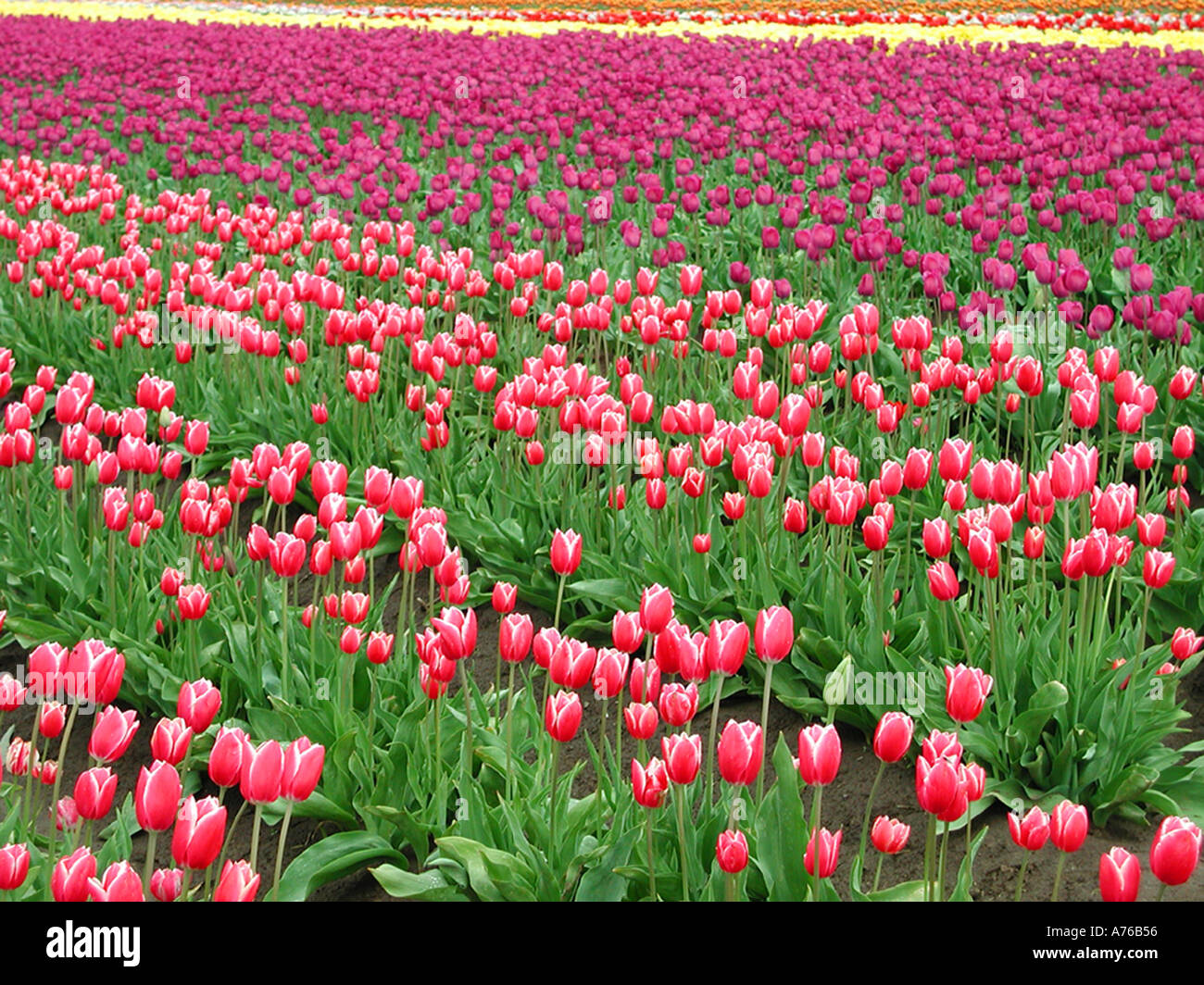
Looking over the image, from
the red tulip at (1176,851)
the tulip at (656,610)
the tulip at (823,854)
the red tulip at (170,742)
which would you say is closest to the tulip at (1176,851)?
the red tulip at (1176,851)

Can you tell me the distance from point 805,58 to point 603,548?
1250 centimetres

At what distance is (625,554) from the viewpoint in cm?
469

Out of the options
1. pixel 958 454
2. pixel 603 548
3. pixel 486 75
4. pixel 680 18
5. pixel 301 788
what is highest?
pixel 680 18

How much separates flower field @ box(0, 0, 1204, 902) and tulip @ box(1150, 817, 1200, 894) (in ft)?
0.04

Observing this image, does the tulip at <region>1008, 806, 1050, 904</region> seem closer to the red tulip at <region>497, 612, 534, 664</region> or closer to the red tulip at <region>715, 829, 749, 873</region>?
the red tulip at <region>715, 829, 749, 873</region>

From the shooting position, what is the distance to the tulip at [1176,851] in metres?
2.03

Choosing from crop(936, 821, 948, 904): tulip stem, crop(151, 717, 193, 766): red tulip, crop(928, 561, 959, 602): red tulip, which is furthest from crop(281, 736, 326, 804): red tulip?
crop(928, 561, 959, 602): red tulip

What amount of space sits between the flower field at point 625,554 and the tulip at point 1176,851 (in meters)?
0.01

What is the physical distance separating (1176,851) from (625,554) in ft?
9.25

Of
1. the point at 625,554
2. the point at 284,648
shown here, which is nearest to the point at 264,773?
the point at 284,648

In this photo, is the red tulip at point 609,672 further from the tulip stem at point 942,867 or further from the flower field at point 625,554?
the tulip stem at point 942,867
